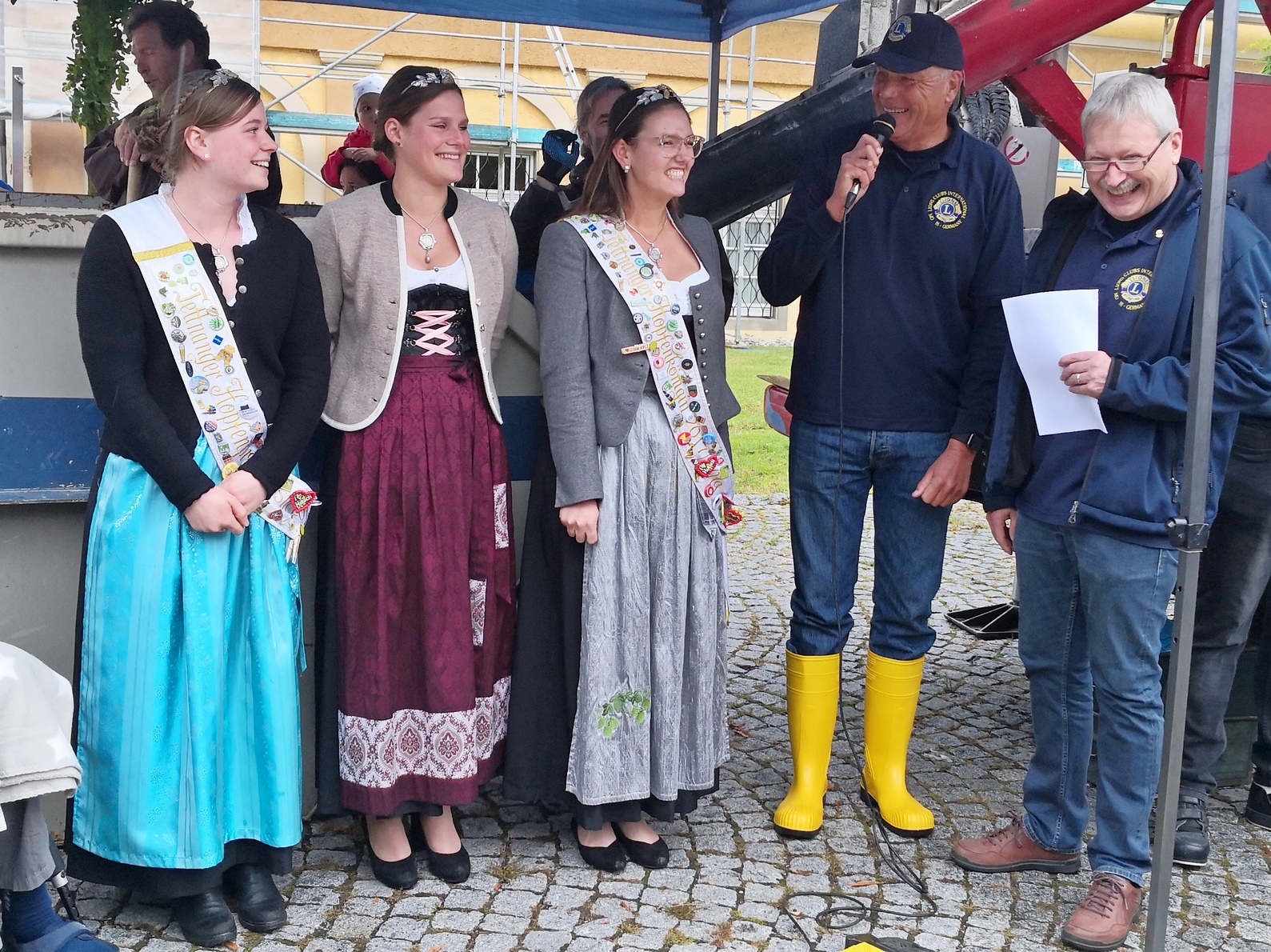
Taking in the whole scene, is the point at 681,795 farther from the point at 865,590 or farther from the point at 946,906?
the point at 865,590

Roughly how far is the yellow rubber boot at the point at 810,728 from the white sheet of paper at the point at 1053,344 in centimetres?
99

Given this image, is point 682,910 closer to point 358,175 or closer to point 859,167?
point 859,167

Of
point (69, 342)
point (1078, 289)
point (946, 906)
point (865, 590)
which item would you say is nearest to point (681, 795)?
point (946, 906)

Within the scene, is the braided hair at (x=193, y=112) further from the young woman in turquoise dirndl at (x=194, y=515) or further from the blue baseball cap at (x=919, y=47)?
the blue baseball cap at (x=919, y=47)

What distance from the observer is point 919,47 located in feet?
10.9

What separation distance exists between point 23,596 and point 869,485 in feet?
7.28

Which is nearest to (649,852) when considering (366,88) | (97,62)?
(97,62)

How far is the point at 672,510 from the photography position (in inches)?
131

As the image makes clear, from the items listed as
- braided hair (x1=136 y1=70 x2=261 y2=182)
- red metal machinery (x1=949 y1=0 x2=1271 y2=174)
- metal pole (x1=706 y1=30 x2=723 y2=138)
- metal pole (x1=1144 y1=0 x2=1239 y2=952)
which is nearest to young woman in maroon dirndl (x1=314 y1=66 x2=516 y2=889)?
braided hair (x1=136 y1=70 x2=261 y2=182)

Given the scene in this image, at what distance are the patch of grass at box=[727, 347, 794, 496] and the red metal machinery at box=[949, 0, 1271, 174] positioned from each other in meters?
2.28

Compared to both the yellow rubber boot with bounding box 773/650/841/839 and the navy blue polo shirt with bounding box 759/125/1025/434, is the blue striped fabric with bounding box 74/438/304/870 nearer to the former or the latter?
the yellow rubber boot with bounding box 773/650/841/839

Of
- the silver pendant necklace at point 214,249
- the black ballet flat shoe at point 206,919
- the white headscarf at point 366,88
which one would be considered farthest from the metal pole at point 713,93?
the black ballet flat shoe at point 206,919

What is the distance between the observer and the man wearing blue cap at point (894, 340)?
11.3ft

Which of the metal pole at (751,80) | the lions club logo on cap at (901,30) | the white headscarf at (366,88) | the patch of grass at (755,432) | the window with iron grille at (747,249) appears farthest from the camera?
the window with iron grille at (747,249)
